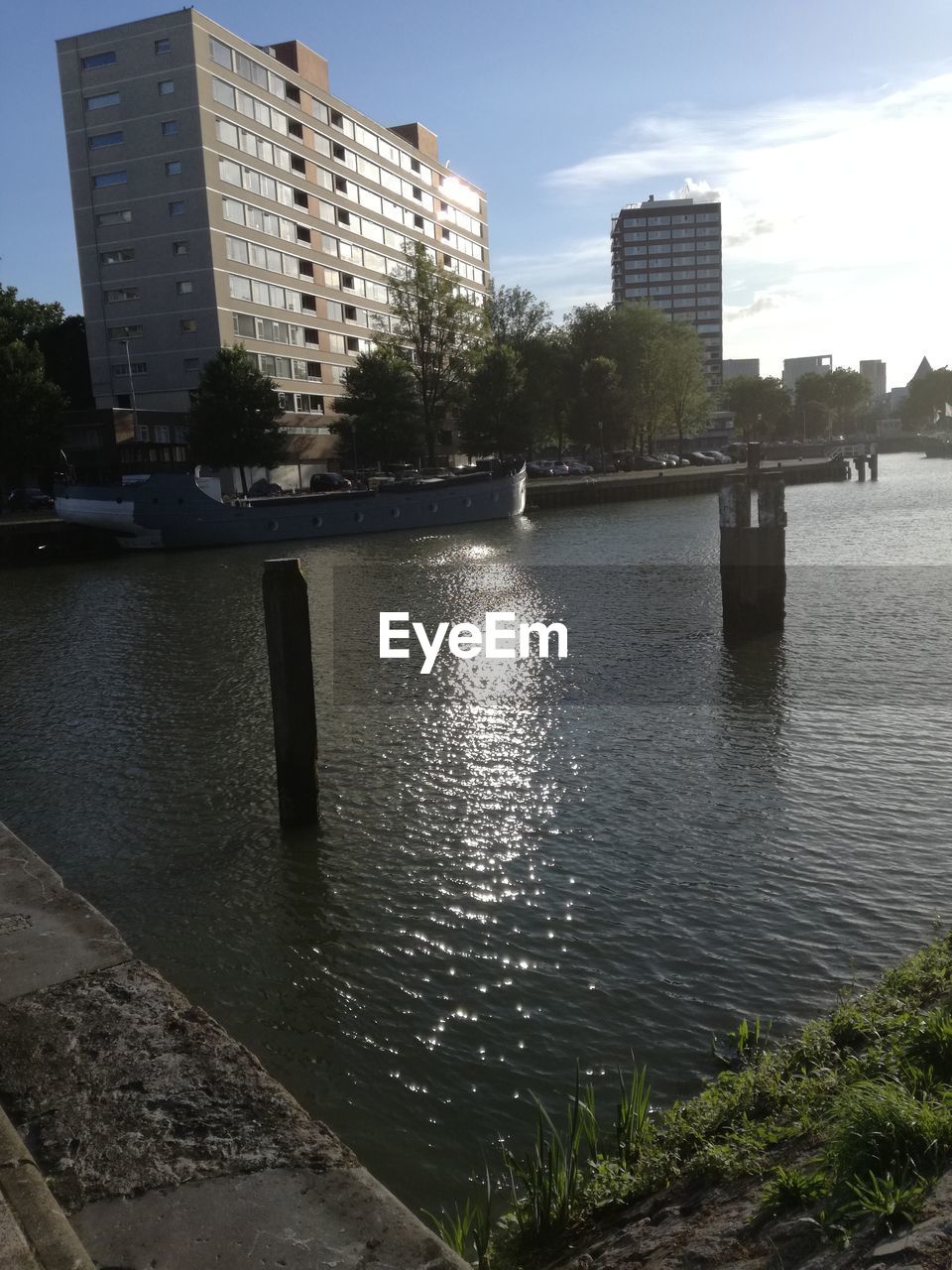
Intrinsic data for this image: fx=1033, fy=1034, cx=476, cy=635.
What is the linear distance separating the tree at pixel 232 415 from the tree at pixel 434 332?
14.9 metres

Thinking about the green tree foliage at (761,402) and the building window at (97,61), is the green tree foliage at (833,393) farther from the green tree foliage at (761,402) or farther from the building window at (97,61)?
the building window at (97,61)

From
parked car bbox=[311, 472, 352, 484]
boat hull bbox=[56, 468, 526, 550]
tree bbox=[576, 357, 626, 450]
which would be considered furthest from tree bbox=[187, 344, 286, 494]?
tree bbox=[576, 357, 626, 450]

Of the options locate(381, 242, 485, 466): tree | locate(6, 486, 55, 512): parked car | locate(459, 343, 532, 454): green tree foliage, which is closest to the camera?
locate(6, 486, 55, 512): parked car

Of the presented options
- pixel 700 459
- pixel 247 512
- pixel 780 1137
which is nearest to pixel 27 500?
pixel 247 512

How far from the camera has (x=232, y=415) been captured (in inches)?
2331

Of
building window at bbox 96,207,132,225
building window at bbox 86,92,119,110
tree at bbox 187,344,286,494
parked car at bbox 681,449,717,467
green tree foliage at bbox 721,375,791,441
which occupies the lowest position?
parked car at bbox 681,449,717,467

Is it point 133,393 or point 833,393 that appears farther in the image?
point 833,393

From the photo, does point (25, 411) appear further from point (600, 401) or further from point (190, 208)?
point (600, 401)

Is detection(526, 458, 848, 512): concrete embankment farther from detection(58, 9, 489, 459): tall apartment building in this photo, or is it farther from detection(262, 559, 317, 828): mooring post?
detection(262, 559, 317, 828): mooring post

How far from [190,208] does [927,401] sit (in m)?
153

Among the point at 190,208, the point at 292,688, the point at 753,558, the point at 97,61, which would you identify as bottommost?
the point at 292,688

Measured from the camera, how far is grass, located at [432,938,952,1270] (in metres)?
3.41

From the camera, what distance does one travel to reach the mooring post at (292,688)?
9.47 meters

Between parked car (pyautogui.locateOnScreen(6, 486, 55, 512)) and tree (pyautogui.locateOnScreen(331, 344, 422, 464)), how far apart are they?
20.1 meters
